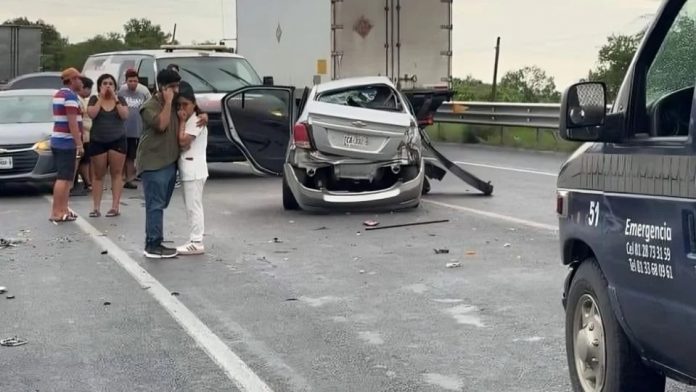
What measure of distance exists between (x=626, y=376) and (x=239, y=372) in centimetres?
237

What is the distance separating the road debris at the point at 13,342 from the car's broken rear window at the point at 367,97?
22.9 ft

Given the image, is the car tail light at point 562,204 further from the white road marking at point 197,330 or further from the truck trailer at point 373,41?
the truck trailer at point 373,41

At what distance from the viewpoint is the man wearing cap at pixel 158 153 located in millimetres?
10773

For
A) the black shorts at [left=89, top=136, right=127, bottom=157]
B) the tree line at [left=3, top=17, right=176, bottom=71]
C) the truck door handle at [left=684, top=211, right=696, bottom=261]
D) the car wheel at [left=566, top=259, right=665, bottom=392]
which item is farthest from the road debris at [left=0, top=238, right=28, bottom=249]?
the tree line at [left=3, top=17, right=176, bottom=71]

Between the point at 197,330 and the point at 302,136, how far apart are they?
6063 millimetres

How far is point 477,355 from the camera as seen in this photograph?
22.4 feet

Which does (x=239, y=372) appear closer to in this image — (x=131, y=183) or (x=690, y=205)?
(x=690, y=205)

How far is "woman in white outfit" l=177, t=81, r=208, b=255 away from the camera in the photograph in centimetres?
1091

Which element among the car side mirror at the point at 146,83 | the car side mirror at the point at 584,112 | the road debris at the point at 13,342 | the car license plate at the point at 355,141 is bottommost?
the road debris at the point at 13,342

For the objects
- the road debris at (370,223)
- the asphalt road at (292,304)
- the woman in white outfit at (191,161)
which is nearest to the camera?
the asphalt road at (292,304)

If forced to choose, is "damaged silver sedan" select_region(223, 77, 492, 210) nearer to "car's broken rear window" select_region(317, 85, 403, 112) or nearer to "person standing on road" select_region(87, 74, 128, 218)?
"car's broken rear window" select_region(317, 85, 403, 112)

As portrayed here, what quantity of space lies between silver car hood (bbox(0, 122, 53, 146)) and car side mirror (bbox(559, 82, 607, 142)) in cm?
1270

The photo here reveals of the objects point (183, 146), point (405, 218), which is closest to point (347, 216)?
point (405, 218)

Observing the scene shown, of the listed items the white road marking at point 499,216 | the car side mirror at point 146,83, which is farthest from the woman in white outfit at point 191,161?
the car side mirror at point 146,83
